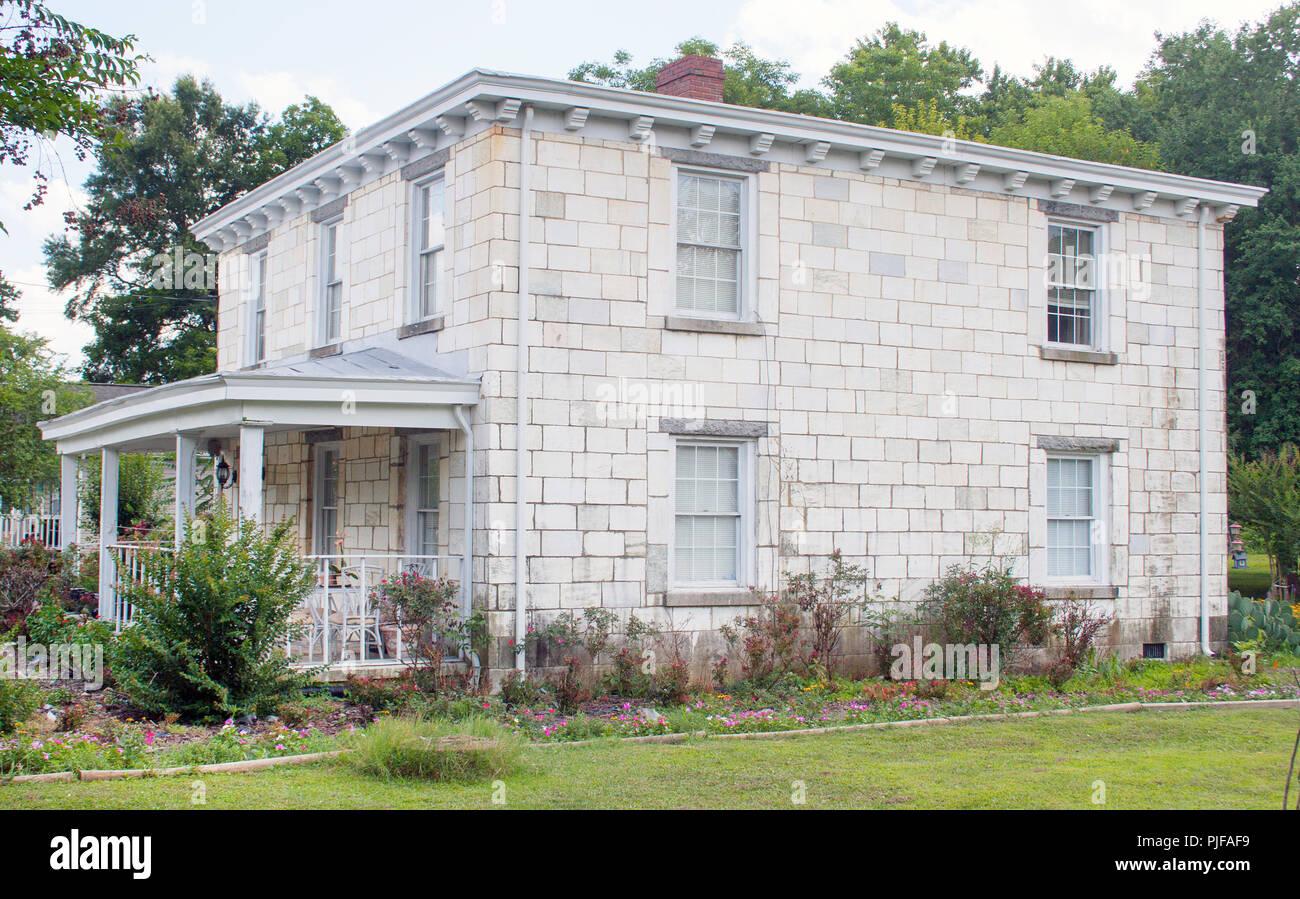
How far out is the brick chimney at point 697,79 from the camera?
593 inches

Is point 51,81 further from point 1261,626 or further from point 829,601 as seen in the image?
point 1261,626

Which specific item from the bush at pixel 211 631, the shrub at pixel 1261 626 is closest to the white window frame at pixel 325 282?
the bush at pixel 211 631

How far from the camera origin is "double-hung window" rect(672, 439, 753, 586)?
13.9 meters

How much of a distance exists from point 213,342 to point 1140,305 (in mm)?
30037

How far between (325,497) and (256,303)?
3672 mm

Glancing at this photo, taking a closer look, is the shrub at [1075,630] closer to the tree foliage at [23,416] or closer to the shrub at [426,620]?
the shrub at [426,620]

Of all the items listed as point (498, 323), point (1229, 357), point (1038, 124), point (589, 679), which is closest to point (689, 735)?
point (589, 679)

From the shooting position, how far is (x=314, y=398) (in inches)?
484

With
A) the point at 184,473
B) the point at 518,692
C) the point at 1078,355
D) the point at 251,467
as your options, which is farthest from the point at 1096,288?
the point at 184,473

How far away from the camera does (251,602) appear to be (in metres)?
11.0

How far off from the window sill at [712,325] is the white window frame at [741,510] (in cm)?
118

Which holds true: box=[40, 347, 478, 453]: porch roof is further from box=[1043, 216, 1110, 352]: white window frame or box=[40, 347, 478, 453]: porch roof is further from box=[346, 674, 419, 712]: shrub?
box=[1043, 216, 1110, 352]: white window frame

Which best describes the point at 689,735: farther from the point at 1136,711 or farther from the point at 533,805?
the point at 1136,711

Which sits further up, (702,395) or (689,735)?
(702,395)
